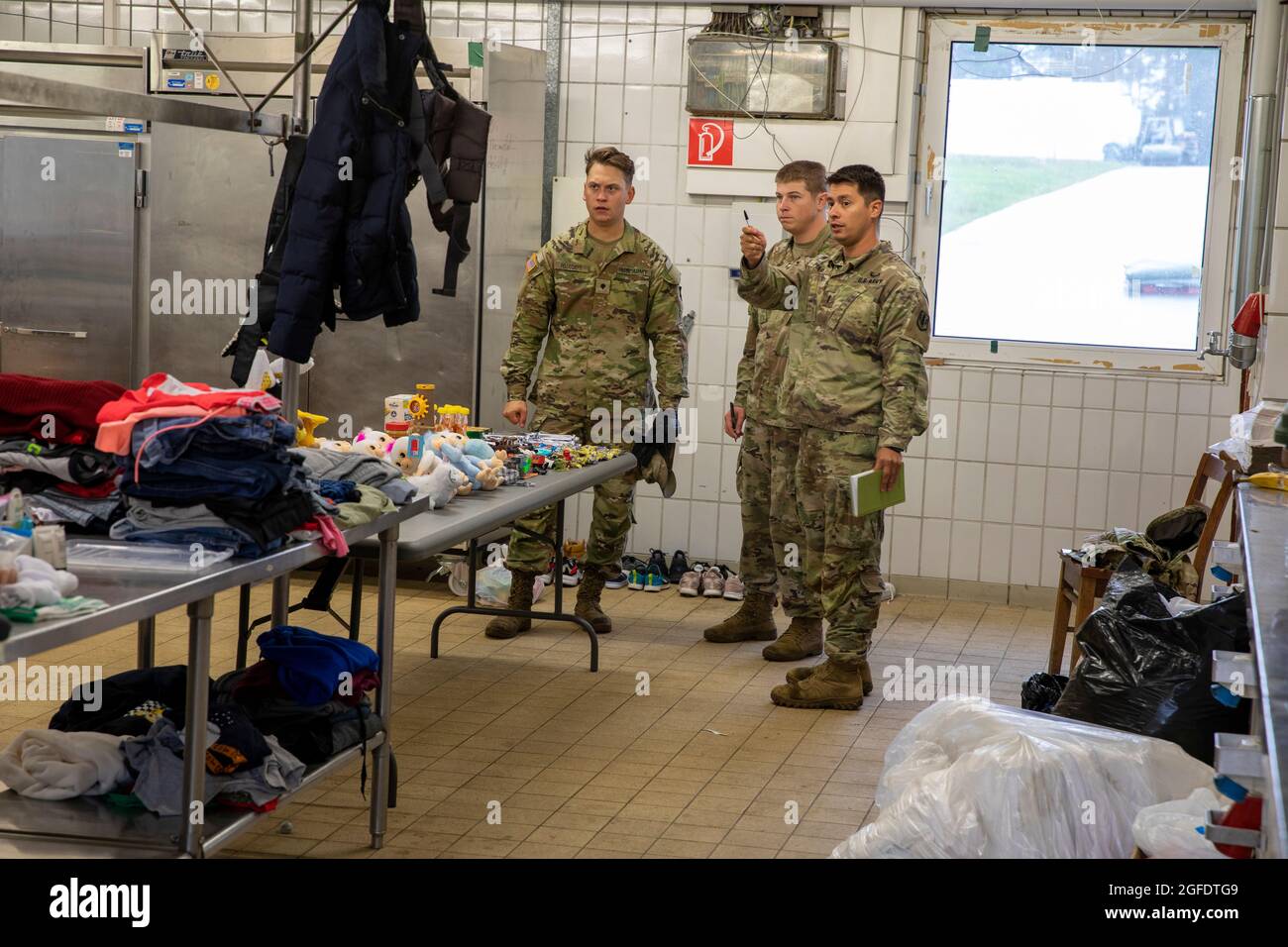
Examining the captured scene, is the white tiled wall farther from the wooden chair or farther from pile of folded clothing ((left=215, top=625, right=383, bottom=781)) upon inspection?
pile of folded clothing ((left=215, top=625, right=383, bottom=781))

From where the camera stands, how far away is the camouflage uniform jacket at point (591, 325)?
19.9 feet

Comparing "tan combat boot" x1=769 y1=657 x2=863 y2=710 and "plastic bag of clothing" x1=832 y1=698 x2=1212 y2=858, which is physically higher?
"plastic bag of clothing" x1=832 y1=698 x2=1212 y2=858

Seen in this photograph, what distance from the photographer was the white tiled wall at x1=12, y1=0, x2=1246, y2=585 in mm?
6883

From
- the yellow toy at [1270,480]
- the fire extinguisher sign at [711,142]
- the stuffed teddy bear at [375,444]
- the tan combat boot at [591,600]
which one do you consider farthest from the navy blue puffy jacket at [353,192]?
the fire extinguisher sign at [711,142]

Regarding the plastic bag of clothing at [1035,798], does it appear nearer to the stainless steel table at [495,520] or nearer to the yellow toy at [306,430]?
the stainless steel table at [495,520]

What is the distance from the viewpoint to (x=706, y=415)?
24.0 ft

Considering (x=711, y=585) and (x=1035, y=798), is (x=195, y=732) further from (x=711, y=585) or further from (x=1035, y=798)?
(x=711, y=585)

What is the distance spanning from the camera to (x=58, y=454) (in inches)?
123

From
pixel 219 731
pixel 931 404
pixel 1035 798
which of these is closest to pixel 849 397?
pixel 931 404

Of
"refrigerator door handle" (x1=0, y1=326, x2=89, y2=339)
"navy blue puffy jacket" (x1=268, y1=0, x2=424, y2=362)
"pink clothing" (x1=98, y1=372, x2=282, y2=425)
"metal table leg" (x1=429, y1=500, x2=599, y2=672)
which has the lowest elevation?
"metal table leg" (x1=429, y1=500, x2=599, y2=672)

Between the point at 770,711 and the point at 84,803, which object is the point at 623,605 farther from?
the point at 84,803

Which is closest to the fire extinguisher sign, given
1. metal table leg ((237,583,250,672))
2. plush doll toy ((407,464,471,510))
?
plush doll toy ((407,464,471,510))

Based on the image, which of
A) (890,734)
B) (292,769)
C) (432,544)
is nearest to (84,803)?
(292,769)

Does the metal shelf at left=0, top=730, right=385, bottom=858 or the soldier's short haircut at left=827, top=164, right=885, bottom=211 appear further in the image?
the soldier's short haircut at left=827, top=164, right=885, bottom=211
